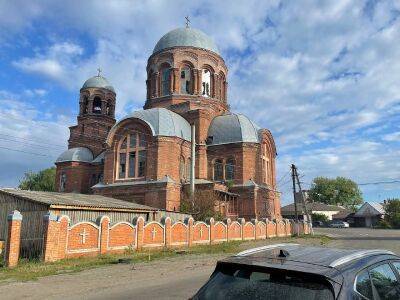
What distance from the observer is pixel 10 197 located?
18891 millimetres

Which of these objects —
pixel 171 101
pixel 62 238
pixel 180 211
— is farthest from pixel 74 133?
pixel 62 238

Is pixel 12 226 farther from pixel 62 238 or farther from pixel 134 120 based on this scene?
pixel 134 120

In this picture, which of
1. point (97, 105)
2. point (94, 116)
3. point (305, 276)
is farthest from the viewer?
point (97, 105)

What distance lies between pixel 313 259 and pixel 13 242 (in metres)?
14.2

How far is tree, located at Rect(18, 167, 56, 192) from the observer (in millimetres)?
60000

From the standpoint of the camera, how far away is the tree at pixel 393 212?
62.3 meters

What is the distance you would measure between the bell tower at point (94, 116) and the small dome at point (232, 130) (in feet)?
38.3

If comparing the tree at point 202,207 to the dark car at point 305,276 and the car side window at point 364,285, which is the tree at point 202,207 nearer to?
the dark car at point 305,276

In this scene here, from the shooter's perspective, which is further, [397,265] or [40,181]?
[40,181]

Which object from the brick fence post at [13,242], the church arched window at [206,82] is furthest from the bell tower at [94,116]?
the brick fence post at [13,242]

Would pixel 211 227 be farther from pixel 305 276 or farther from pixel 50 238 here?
pixel 305 276

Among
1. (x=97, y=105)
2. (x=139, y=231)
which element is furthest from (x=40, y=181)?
(x=139, y=231)

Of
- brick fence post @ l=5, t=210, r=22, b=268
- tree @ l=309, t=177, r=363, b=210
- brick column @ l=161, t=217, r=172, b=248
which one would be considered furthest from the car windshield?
tree @ l=309, t=177, r=363, b=210

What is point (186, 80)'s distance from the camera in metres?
40.0
